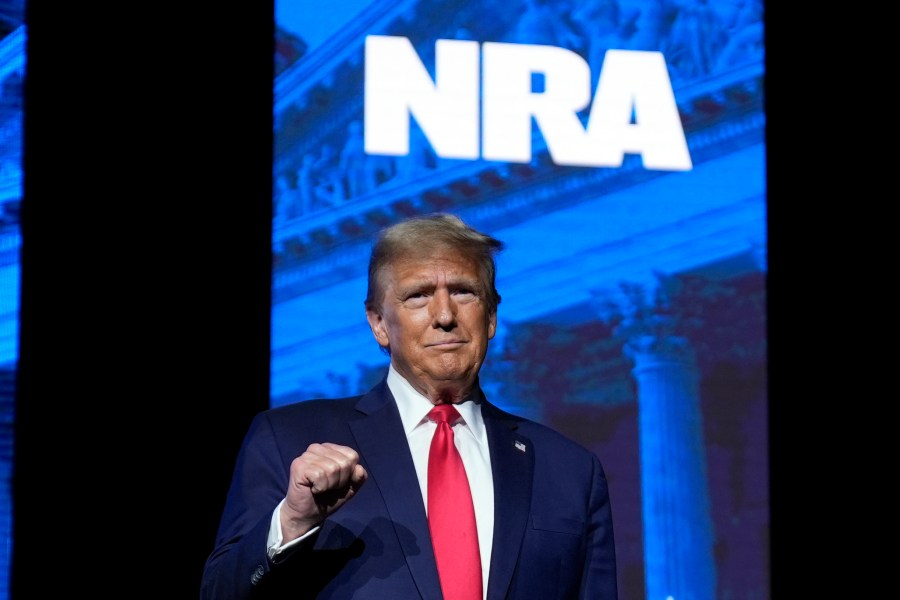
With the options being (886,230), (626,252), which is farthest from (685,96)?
(886,230)

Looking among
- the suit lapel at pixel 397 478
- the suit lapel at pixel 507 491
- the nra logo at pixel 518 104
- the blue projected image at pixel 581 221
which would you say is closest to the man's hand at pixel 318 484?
the suit lapel at pixel 397 478

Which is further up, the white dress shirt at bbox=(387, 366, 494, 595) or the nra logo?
the nra logo

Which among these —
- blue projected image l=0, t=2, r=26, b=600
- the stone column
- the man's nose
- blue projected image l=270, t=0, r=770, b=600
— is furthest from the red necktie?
blue projected image l=0, t=2, r=26, b=600

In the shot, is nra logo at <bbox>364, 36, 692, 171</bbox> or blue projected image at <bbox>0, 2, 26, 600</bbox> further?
nra logo at <bbox>364, 36, 692, 171</bbox>

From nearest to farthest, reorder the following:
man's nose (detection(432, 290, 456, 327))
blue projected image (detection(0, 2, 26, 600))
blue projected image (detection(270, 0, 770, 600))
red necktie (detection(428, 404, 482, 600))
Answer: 1. red necktie (detection(428, 404, 482, 600))
2. man's nose (detection(432, 290, 456, 327))
3. blue projected image (detection(0, 2, 26, 600))
4. blue projected image (detection(270, 0, 770, 600))

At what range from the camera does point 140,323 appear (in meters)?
3.61

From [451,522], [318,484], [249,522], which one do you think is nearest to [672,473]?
[451,522]

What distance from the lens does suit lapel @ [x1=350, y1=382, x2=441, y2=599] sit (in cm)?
175

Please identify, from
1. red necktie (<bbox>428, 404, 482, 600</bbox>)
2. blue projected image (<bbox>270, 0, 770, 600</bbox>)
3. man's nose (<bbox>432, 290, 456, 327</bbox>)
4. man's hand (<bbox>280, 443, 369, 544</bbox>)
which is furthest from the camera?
blue projected image (<bbox>270, 0, 770, 600</bbox>)

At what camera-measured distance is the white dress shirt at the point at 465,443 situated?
72.6 inches

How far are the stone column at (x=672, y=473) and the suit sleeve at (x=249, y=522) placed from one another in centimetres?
201

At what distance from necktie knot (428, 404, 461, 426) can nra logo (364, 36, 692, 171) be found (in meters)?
1.85

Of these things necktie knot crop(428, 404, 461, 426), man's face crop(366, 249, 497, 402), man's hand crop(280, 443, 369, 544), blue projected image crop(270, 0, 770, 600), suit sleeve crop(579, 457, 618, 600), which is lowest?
suit sleeve crop(579, 457, 618, 600)

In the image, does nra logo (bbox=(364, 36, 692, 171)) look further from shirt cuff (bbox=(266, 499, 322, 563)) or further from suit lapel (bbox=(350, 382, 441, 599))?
shirt cuff (bbox=(266, 499, 322, 563))
